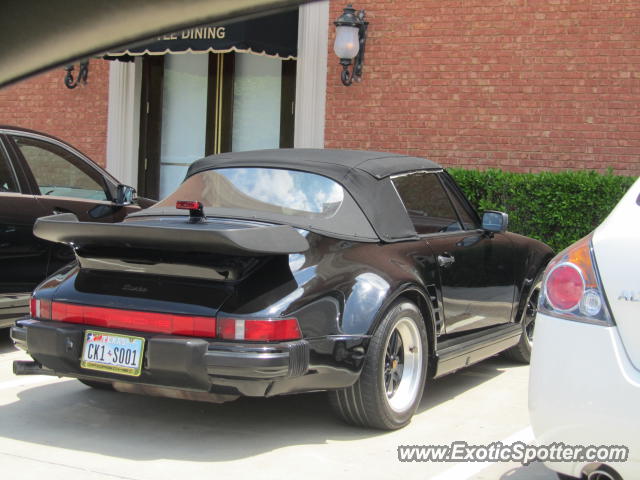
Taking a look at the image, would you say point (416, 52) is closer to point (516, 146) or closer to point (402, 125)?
point (402, 125)

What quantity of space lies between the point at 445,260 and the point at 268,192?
1.15 m

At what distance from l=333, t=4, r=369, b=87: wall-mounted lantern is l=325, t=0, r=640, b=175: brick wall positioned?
0.50ft

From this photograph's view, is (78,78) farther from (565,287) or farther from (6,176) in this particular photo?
(565,287)

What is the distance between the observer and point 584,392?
10.5 feet

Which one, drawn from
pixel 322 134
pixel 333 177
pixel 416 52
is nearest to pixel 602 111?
pixel 416 52

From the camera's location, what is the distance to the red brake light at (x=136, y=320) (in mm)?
4266

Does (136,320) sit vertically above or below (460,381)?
above

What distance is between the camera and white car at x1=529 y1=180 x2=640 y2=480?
313 centimetres

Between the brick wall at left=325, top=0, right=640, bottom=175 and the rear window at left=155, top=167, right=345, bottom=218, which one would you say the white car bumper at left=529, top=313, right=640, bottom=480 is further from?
the brick wall at left=325, top=0, right=640, bottom=175

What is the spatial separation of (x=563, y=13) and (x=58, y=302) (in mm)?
8036

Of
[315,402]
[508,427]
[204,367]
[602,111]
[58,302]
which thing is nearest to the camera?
[204,367]

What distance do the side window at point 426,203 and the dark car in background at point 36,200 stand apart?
2.57 metres

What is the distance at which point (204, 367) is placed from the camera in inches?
164

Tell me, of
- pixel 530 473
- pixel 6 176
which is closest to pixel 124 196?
pixel 6 176
